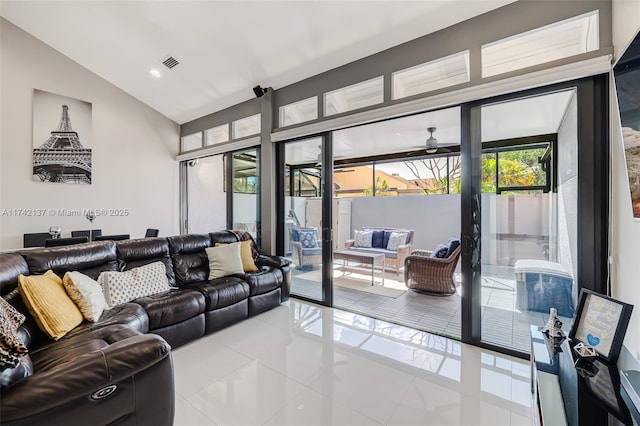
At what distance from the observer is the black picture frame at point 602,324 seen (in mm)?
1437

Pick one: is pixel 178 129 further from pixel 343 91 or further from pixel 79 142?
pixel 343 91

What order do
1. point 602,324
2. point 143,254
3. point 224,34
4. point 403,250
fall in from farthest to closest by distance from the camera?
1. point 403,250
2. point 224,34
3. point 143,254
4. point 602,324

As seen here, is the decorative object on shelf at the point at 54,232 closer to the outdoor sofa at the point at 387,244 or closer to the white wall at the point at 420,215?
the outdoor sofa at the point at 387,244

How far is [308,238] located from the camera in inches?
172

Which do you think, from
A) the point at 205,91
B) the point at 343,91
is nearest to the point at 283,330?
the point at 343,91

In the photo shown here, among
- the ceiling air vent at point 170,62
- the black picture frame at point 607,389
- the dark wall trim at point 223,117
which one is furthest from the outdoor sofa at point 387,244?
the ceiling air vent at point 170,62

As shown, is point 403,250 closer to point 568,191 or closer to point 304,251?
point 304,251

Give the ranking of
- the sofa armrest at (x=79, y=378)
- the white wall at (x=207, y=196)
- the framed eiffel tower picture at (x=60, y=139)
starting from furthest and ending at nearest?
the white wall at (x=207, y=196) → the framed eiffel tower picture at (x=60, y=139) → the sofa armrest at (x=79, y=378)

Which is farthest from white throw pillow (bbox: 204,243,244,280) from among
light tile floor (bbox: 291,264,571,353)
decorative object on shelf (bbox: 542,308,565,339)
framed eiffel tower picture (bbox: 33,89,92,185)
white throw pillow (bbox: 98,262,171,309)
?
decorative object on shelf (bbox: 542,308,565,339)

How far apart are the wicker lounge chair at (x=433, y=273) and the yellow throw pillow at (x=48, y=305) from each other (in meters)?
4.06

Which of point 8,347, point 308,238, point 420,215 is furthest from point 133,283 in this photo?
point 420,215

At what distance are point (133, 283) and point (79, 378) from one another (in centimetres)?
173

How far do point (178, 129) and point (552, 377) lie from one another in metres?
6.93

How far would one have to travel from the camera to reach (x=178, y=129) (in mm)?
6215
